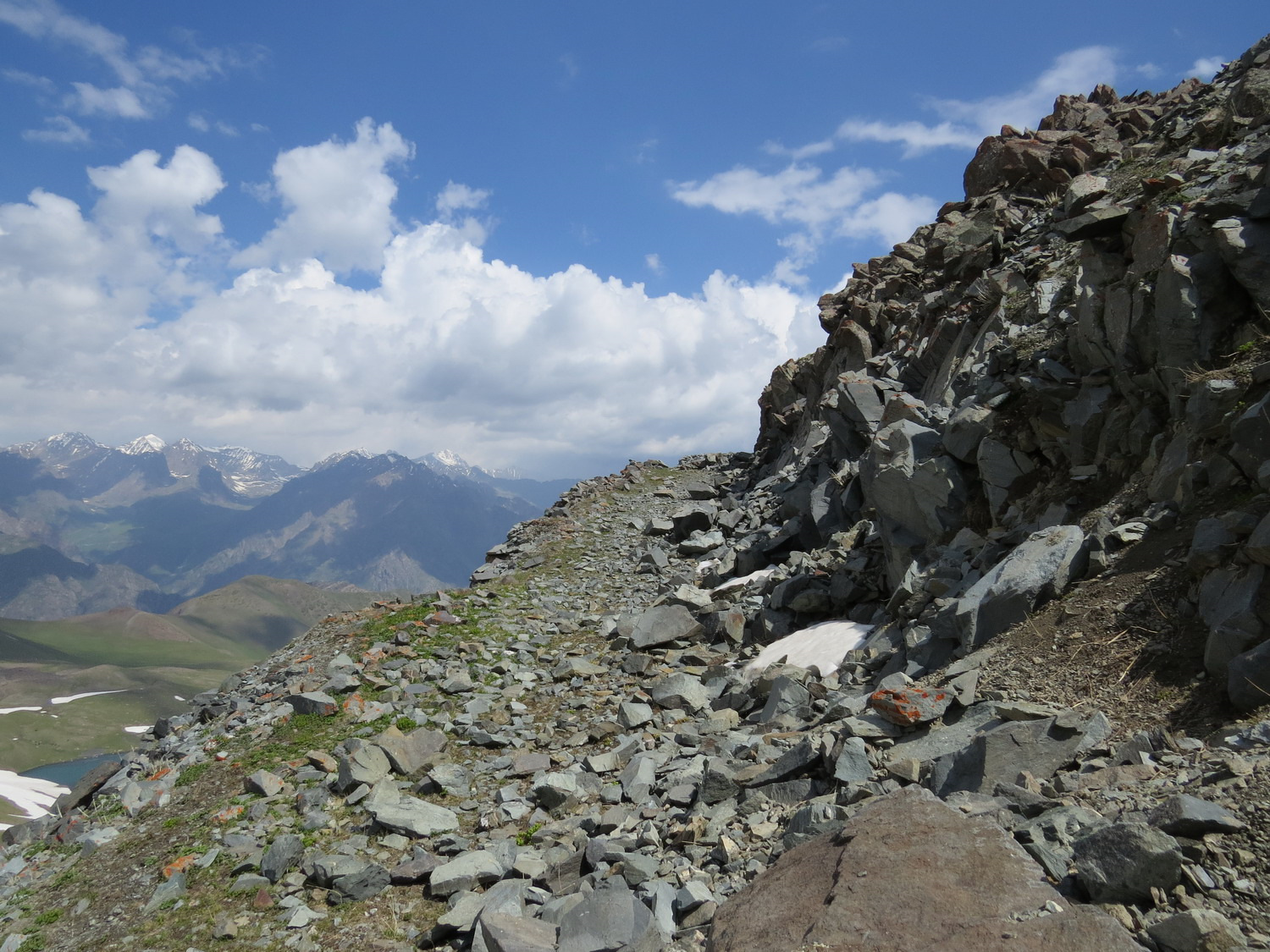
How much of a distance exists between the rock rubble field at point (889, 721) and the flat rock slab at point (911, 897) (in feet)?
0.10

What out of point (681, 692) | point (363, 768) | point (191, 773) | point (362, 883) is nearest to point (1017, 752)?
point (362, 883)

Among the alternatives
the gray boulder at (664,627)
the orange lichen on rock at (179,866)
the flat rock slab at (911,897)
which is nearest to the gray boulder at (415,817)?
the orange lichen on rock at (179,866)

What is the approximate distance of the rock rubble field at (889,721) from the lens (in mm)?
5785

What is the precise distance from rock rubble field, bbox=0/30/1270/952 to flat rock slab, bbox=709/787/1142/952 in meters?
0.03

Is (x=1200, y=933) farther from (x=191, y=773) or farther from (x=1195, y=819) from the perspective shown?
(x=191, y=773)

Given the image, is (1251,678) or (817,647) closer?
(1251,678)

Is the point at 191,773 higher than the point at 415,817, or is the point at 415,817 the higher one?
the point at 191,773

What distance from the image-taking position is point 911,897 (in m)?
5.43

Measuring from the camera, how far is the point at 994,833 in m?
5.87

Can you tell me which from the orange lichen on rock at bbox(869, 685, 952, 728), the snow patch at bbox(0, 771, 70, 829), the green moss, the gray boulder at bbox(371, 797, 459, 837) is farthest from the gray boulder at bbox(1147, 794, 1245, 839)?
the snow patch at bbox(0, 771, 70, 829)

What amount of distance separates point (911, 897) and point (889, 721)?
462cm

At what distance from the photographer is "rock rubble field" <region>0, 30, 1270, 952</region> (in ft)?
19.0

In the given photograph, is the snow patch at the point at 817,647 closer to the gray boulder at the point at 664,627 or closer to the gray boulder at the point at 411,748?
the gray boulder at the point at 664,627

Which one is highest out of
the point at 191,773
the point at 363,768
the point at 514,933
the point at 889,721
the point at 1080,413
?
the point at 1080,413
